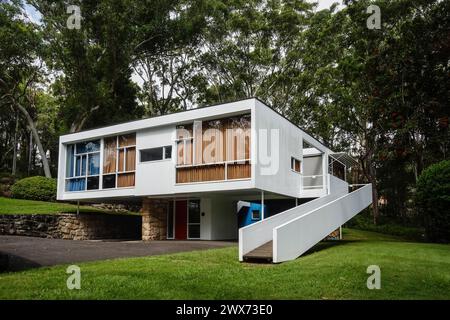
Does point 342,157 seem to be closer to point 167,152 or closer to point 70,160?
point 167,152

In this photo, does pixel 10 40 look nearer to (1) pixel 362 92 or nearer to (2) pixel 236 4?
(2) pixel 236 4

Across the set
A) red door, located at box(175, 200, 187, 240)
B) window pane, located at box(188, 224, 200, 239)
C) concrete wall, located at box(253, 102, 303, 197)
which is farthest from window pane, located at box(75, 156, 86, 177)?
concrete wall, located at box(253, 102, 303, 197)

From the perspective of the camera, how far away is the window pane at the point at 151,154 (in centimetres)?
2014

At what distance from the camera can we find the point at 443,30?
837 inches

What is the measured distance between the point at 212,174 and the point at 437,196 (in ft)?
30.5

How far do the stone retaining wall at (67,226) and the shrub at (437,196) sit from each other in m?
15.4

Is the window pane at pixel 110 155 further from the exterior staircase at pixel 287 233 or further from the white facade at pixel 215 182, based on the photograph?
the exterior staircase at pixel 287 233

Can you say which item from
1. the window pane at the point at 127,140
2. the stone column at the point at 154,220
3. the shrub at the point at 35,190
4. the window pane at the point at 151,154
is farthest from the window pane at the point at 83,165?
the shrub at the point at 35,190

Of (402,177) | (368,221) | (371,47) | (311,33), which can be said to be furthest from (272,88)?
(402,177)

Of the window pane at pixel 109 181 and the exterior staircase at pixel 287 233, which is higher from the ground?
the window pane at pixel 109 181

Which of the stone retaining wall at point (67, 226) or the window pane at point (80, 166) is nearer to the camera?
the stone retaining wall at point (67, 226)

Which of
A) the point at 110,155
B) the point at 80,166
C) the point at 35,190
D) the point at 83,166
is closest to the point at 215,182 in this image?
the point at 110,155

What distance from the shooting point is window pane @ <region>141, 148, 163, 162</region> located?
→ 20141 mm

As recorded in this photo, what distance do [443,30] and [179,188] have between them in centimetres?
1472
